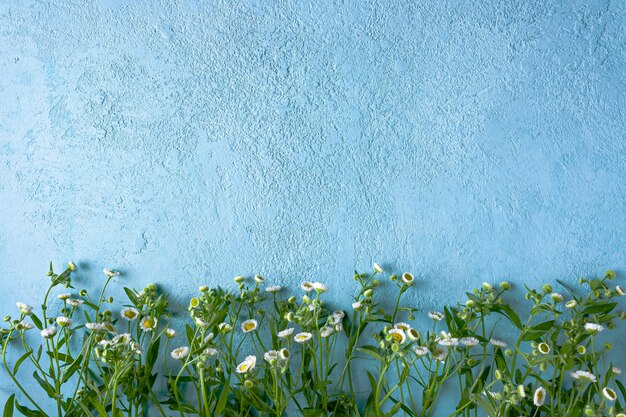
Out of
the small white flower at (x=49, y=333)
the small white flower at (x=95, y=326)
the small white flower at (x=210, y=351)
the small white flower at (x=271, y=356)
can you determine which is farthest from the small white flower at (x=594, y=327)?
the small white flower at (x=49, y=333)

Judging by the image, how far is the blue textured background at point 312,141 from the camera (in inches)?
62.2

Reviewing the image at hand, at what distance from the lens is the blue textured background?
1.58 metres

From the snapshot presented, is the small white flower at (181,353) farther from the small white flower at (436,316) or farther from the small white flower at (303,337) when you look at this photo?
the small white flower at (436,316)

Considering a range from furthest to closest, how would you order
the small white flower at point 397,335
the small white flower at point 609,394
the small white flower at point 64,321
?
the small white flower at point 64,321
the small white flower at point 397,335
the small white flower at point 609,394

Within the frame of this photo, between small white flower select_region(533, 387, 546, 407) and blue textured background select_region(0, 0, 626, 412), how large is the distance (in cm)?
28

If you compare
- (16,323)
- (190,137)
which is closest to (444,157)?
(190,137)

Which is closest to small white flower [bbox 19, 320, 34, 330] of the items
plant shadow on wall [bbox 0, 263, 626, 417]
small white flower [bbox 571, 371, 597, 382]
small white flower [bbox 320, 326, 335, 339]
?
plant shadow on wall [bbox 0, 263, 626, 417]

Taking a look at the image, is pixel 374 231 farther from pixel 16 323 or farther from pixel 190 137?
pixel 16 323

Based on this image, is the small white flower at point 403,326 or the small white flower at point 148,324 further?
the small white flower at point 148,324

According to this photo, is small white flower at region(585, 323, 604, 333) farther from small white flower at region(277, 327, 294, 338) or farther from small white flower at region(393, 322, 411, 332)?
small white flower at region(277, 327, 294, 338)

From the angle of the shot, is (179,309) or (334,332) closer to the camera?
(334,332)

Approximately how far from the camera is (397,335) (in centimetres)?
150

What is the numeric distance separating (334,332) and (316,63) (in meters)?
0.69

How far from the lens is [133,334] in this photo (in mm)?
1716
